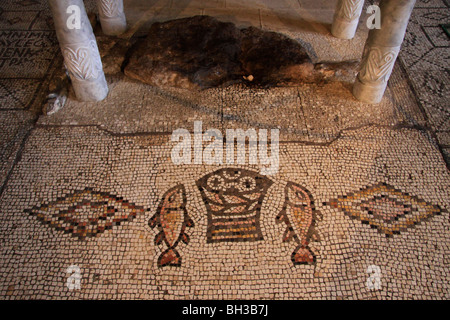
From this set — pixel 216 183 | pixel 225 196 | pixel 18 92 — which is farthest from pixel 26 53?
pixel 225 196

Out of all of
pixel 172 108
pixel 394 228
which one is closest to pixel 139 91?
pixel 172 108

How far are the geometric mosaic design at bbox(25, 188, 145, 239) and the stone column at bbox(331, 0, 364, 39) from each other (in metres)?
3.37

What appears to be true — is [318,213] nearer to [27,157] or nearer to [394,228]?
[394,228]

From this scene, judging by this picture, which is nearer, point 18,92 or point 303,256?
point 303,256

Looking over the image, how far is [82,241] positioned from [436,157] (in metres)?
3.07

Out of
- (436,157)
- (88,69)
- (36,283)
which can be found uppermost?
(88,69)

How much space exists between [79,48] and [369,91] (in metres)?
2.84

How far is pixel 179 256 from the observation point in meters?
2.58

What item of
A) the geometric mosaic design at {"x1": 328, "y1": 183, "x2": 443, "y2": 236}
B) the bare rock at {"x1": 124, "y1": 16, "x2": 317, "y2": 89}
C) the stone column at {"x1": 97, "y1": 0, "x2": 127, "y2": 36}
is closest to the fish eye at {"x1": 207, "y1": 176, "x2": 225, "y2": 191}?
the geometric mosaic design at {"x1": 328, "y1": 183, "x2": 443, "y2": 236}

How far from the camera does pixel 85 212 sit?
111 inches

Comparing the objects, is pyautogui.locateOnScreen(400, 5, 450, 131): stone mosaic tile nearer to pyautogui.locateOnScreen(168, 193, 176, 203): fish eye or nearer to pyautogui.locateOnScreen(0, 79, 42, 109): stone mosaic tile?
pyautogui.locateOnScreen(168, 193, 176, 203): fish eye

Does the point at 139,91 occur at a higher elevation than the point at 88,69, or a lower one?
lower

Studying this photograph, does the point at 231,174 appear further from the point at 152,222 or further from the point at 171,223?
the point at 152,222
